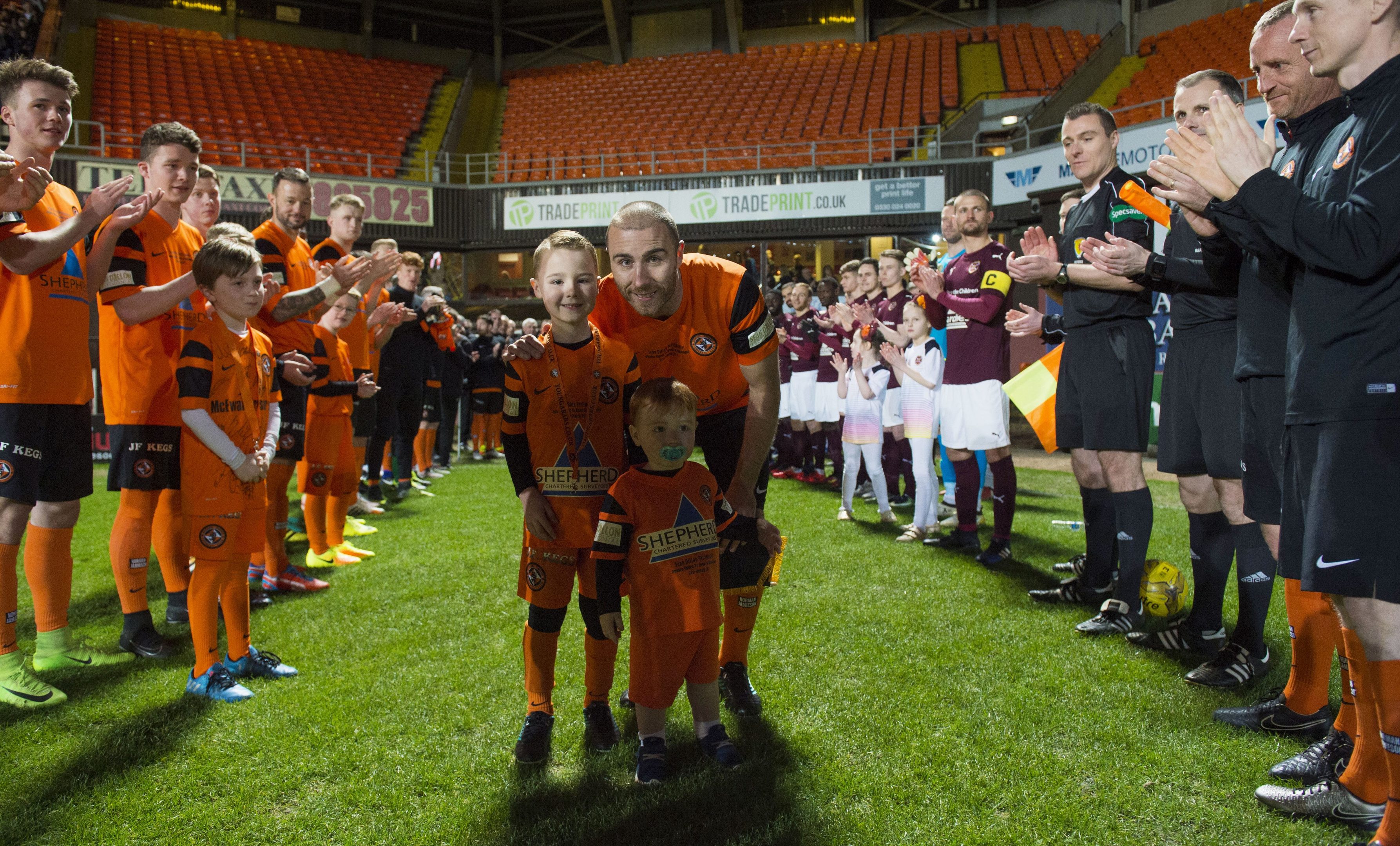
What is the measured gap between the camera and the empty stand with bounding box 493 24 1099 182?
821 inches

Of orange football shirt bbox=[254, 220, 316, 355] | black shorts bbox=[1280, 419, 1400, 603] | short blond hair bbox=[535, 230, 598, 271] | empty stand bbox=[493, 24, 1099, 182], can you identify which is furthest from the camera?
empty stand bbox=[493, 24, 1099, 182]

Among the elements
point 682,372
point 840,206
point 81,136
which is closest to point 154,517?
point 682,372

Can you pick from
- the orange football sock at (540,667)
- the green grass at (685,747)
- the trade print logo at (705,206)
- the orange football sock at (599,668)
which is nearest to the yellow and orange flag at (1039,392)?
the green grass at (685,747)

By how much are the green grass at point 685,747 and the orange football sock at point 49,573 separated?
27cm

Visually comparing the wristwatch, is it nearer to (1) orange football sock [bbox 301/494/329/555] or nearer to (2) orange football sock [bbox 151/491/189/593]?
(2) orange football sock [bbox 151/491/189/593]

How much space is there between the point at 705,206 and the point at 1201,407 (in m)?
16.5

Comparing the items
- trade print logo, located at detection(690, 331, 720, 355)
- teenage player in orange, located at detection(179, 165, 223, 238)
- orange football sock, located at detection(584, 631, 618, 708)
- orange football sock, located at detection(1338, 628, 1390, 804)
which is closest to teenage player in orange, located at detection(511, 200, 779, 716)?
trade print logo, located at detection(690, 331, 720, 355)

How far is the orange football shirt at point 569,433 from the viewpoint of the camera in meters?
2.83

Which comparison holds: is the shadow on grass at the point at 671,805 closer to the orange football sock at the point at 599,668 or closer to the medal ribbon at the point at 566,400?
the orange football sock at the point at 599,668

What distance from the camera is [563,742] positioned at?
2.95m

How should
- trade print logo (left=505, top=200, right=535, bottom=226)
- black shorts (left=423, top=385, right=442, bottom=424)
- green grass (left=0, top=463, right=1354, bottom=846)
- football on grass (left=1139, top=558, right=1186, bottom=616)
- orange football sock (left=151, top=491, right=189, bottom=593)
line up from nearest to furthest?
1. green grass (left=0, top=463, right=1354, bottom=846)
2. orange football sock (left=151, top=491, right=189, bottom=593)
3. football on grass (left=1139, top=558, right=1186, bottom=616)
4. black shorts (left=423, top=385, right=442, bottom=424)
5. trade print logo (left=505, top=200, right=535, bottom=226)

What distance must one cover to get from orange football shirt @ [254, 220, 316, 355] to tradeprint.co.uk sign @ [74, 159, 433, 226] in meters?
12.6

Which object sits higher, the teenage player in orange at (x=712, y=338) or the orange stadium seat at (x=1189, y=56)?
the orange stadium seat at (x=1189, y=56)

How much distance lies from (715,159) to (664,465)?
18802mm
